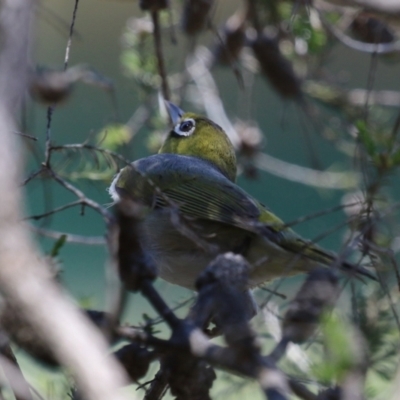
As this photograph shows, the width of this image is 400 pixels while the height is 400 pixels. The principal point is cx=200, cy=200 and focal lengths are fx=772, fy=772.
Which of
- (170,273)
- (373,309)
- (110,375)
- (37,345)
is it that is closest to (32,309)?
(110,375)

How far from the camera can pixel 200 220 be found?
3.18 metres

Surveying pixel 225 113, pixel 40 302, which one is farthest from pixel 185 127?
pixel 40 302

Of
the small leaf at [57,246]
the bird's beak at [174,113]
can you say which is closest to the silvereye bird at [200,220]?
the bird's beak at [174,113]

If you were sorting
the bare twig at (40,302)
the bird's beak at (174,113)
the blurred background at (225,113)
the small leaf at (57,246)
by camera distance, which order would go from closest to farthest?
1. the bare twig at (40,302)
2. the small leaf at (57,246)
3. the blurred background at (225,113)
4. the bird's beak at (174,113)

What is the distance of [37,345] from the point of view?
103 cm

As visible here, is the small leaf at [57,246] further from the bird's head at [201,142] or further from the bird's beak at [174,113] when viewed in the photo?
the bird's head at [201,142]

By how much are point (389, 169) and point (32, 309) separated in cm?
104

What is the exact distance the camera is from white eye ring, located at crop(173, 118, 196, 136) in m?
3.92

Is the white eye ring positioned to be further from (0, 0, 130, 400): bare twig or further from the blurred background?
(0, 0, 130, 400): bare twig

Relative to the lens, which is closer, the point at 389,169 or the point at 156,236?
the point at 389,169

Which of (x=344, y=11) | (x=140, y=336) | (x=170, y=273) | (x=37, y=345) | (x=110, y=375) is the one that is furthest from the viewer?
(x=344, y=11)

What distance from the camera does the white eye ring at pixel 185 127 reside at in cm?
392

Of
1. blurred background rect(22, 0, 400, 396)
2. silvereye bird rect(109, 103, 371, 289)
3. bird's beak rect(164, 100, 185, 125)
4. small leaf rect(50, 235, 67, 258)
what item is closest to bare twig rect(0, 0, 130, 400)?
small leaf rect(50, 235, 67, 258)

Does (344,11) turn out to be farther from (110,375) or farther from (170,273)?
(110,375)
